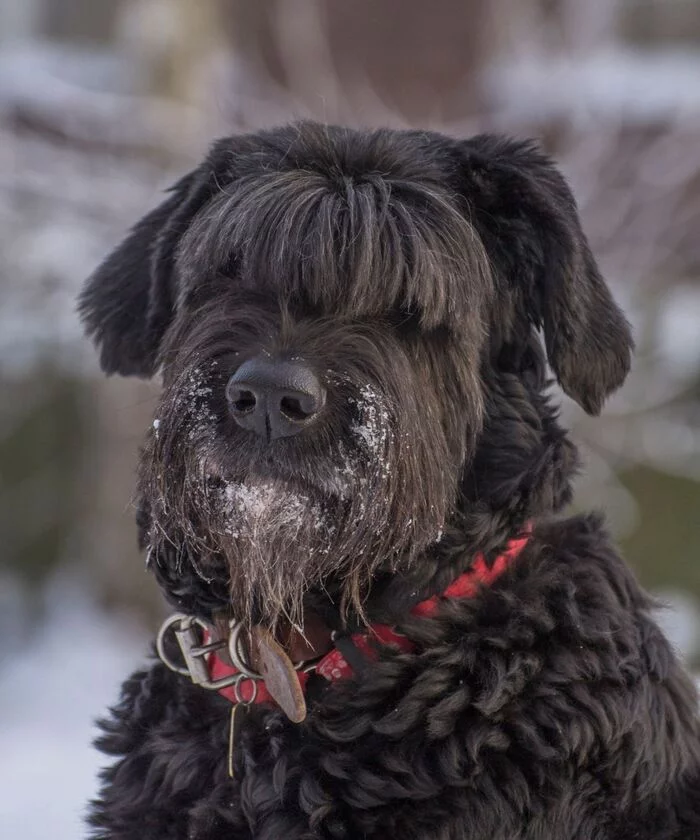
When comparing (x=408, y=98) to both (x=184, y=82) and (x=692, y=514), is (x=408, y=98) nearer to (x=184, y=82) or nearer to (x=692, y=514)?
(x=184, y=82)

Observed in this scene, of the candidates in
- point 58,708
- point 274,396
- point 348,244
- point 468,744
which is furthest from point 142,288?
point 58,708

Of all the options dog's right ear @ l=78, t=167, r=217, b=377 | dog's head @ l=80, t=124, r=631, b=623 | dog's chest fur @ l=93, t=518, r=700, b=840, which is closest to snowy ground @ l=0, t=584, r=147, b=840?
dog's chest fur @ l=93, t=518, r=700, b=840

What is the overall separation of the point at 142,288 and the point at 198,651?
3.46 feet

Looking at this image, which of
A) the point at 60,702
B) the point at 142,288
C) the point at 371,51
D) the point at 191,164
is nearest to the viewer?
the point at 142,288

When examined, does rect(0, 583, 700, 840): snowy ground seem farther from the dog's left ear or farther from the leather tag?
the dog's left ear

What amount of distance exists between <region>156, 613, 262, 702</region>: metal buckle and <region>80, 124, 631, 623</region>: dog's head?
98 millimetres

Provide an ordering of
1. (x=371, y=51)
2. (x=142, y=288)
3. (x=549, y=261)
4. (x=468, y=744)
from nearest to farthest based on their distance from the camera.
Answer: (x=468, y=744) → (x=549, y=261) → (x=142, y=288) → (x=371, y=51)

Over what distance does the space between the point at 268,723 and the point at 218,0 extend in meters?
7.74

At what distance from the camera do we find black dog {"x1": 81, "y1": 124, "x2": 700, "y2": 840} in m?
2.51

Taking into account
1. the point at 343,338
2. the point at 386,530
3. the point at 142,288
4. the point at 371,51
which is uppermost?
the point at 371,51

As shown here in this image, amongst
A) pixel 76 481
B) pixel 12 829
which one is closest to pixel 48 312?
pixel 76 481

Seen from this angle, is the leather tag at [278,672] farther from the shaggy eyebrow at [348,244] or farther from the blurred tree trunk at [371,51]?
the blurred tree trunk at [371,51]

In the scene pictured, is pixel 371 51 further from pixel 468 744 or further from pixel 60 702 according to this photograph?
pixel 468 744

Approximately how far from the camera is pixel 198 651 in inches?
108
